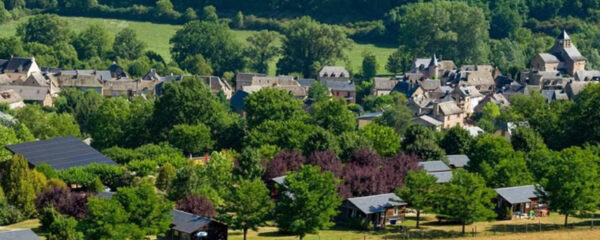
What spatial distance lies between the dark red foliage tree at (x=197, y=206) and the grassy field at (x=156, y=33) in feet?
301

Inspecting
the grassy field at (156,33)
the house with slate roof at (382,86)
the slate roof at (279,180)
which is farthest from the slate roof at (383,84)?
the slate roof at (279,180)

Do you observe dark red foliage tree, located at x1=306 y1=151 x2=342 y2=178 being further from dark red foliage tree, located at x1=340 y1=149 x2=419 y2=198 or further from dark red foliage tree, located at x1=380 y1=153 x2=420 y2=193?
dark red foliage tree, located at x1=380 y1=153 x2=420 y2=193

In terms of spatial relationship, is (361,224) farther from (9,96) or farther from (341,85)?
(341,85)

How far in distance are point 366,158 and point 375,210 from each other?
8.16 meters

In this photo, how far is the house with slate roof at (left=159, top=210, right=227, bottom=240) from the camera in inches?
2392

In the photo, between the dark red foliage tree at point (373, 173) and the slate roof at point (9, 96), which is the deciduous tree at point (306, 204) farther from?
the slate roof at point (9, 96)

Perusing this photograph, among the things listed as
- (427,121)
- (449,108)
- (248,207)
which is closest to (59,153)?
(248,207)

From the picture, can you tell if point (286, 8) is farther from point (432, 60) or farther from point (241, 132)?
point (241, 132)

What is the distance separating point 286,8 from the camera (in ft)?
607

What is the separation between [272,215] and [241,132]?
78.8ft

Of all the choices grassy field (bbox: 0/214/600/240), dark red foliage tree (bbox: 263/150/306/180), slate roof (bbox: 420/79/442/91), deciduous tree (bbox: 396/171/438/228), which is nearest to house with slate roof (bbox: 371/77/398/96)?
slate roof (bbox: 420/79/442/91)

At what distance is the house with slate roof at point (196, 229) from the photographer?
199 ft

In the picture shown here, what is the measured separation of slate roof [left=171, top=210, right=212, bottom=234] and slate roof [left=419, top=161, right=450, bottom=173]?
18.8 m

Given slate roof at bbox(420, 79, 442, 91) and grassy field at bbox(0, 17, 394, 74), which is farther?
grassy field at bbox(0, 17, 394, 74)
